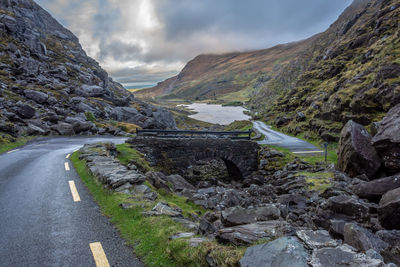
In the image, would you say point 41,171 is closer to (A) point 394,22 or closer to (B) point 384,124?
(B) point 384,124

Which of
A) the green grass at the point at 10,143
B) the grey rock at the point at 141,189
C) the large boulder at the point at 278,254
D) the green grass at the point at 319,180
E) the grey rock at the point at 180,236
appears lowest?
the green grass at the point at 319,180

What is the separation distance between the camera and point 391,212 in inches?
278

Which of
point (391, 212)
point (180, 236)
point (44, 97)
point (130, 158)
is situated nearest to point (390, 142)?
point (391, 212)

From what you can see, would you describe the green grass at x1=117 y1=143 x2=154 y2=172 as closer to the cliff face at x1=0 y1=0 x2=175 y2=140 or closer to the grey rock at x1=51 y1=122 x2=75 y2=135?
the grey rock at x1=51 y1=122 x2=75 y2=135

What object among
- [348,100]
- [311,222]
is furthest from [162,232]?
[348,100]

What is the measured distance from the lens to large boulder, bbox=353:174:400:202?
9475 millimetres

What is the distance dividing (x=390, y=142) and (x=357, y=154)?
2.08 m

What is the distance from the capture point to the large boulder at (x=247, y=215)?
6.76 meters

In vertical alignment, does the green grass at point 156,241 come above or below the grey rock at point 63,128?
below

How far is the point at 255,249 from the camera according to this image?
169 inches

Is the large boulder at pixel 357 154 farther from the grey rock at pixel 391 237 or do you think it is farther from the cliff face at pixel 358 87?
the grey rock at pixel 391 237

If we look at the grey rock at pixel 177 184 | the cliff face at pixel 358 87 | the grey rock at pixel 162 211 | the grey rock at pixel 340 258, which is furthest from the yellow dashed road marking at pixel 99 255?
the cliff face at pixel 358 87

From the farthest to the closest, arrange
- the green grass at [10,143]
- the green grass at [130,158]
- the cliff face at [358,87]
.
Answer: the cliff face at [358,87] < the green grass at [10,143] < the green grass at [130,158]

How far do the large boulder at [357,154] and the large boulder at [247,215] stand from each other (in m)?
9.33
